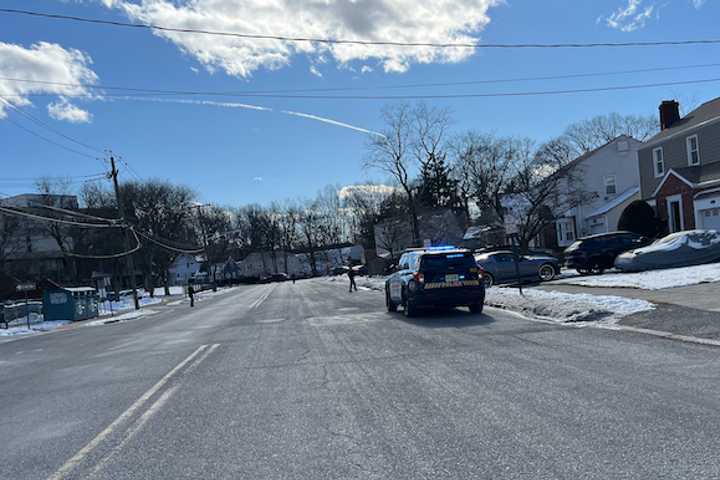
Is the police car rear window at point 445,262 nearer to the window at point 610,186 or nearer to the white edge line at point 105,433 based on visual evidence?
the white edge line at point 105,433

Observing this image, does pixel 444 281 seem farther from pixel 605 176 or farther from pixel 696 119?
pixel 605 176

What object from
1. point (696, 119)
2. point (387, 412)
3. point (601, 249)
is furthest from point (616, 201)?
point (387, 412)

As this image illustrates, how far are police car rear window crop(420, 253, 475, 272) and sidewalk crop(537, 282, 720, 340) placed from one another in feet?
13.8

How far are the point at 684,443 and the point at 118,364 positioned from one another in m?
9.67

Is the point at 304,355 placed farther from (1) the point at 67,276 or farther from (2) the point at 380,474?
(1) the point at 67,276

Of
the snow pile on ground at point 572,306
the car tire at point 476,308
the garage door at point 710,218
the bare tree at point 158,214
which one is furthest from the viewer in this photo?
the bare tree at point 158,214

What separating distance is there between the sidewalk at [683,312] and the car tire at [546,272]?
916cm

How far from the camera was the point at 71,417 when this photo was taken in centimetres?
698

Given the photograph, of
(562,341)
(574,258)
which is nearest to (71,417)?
(562,341)

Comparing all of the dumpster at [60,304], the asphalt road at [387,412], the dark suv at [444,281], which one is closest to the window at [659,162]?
the dark suv at [444,281]

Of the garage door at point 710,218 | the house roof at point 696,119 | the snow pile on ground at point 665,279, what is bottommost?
the snow pile on ground at point 665,279

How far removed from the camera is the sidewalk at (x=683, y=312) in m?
10.1

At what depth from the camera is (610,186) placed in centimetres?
4891

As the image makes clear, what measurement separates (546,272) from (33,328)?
79.0ft
